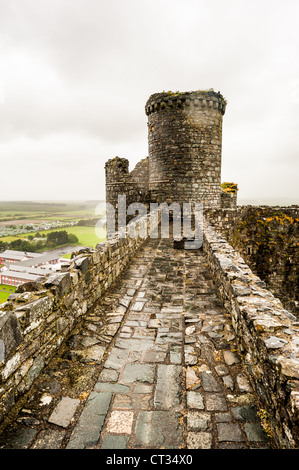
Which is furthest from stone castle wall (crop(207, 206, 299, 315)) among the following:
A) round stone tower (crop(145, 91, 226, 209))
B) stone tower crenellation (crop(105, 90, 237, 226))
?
round stone tower (crop(145, 91, 226, 209))

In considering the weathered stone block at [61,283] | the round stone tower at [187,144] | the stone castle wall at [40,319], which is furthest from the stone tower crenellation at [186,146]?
the weathered stone block at [61,283]

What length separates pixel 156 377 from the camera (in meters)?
2.74

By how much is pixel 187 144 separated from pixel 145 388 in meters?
13.5

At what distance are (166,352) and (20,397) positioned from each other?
5.24 ft

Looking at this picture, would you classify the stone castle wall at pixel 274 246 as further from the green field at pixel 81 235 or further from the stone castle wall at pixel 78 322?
the green field at pixel 81 235

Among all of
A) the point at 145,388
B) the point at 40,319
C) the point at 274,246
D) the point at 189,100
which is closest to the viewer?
the point at 145,388

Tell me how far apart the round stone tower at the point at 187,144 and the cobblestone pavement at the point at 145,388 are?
11.0 m

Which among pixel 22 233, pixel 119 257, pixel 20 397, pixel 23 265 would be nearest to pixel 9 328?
pixel 20 397

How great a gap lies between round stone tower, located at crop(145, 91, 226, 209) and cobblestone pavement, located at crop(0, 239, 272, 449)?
1098 centimetres

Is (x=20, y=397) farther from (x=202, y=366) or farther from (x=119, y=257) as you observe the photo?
(x=119, y=257)

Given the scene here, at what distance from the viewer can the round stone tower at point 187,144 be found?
14.2m

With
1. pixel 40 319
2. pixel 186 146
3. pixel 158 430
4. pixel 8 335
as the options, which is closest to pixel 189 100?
pixel 186 146

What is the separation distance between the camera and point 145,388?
258 cm

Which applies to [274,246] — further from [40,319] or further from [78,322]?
[40,319]
